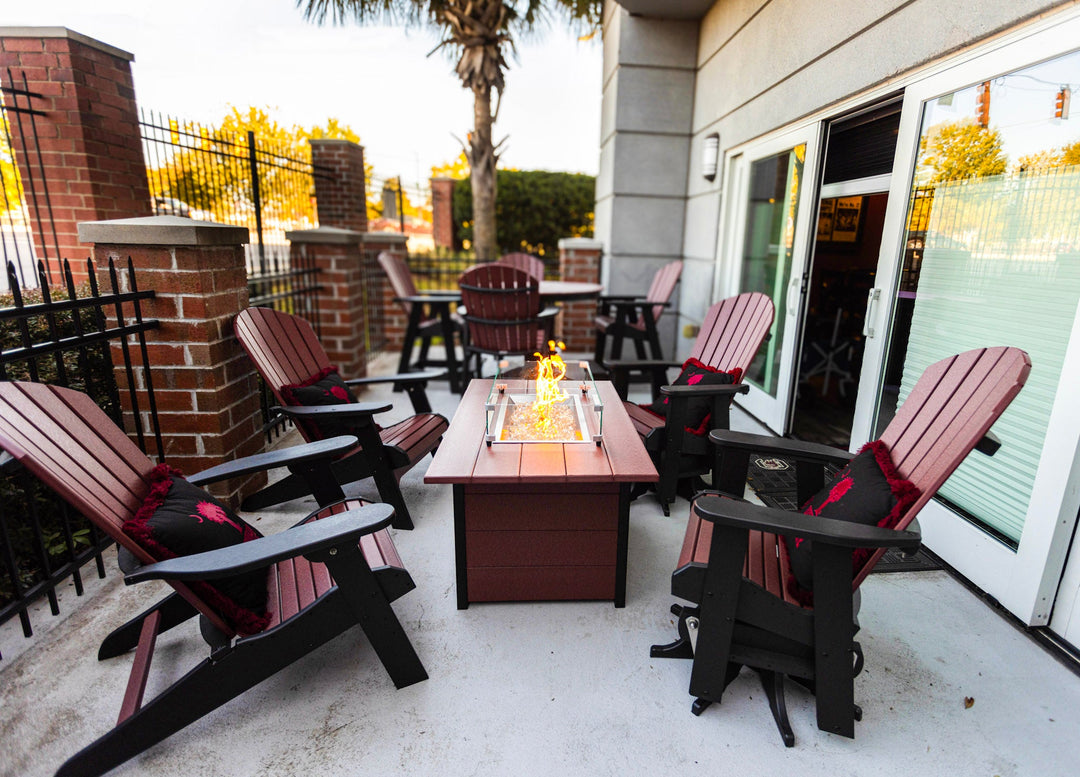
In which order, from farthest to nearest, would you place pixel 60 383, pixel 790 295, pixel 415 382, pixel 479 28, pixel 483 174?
pixel 483 174 → pixel 479 28 → pixel 790 295 → pixel 415 382 → pixel 60 383

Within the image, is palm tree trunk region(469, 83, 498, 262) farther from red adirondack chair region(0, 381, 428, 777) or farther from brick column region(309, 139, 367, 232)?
red adirondack chair region(0, 381, 428, 777)

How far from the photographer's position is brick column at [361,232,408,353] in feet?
20.0

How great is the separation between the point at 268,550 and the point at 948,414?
1754mm

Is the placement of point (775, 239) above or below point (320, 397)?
above

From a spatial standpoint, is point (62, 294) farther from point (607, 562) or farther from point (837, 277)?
point (837, 277)

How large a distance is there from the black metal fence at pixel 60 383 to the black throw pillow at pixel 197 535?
16.0 inches

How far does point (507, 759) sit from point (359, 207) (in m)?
6.44

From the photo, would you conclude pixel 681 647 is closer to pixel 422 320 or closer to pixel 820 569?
pixel 820 569

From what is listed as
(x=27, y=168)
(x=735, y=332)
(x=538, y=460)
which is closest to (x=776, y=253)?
(x=735, y=332)

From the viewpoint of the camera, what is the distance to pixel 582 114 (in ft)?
39.9

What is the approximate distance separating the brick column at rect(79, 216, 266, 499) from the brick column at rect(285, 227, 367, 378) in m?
1.83

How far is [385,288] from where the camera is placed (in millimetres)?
6492

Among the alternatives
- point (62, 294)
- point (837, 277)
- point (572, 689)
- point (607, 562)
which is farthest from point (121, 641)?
point (837, 277)

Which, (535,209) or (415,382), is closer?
(415,382)
